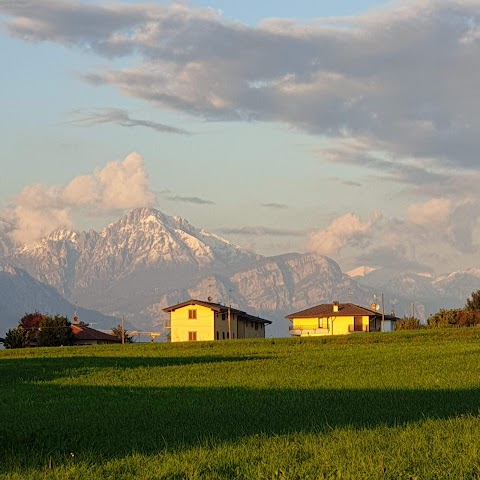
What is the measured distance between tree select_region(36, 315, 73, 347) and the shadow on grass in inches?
5155

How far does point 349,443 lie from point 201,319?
166 meters

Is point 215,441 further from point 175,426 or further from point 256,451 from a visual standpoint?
point 175,426

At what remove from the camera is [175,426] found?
24266 mm

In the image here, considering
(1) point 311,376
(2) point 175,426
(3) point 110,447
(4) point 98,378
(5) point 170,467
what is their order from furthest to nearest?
(4) point 98,378
(1) point 311,376
(2) point 175,426
(3) point 110,447
(5) point 170,467

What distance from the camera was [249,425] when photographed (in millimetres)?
24141

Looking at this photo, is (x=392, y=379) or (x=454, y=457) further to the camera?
(x=392, y=379)

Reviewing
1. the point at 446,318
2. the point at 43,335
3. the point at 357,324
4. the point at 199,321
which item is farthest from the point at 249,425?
the point at 357,324

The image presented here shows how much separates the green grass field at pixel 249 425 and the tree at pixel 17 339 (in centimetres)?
11473

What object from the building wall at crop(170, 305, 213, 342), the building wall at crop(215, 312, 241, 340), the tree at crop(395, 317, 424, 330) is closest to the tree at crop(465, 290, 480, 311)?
the tree at crop(395, 317, 424, 330)

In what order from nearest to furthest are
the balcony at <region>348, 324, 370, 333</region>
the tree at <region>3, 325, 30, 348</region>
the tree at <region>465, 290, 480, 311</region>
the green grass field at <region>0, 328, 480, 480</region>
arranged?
1. the green grass field at <region>0, 328, 480, 480</region>
2. the tree at <region>3, 325, 30, 348</region>
3. the tree at <region>465, 290, 480, 311</region>
4. the balcony at <region>348, 324, 370, 333</region>

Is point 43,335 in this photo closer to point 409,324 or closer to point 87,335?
point 87,335

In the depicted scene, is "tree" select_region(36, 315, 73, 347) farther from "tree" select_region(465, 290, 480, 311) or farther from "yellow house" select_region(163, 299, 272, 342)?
"tree" select_region(465, 290, 480, 311)

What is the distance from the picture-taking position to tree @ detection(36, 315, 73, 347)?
16650 cm

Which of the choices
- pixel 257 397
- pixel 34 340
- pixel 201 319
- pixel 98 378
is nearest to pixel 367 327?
pixel 201 319
